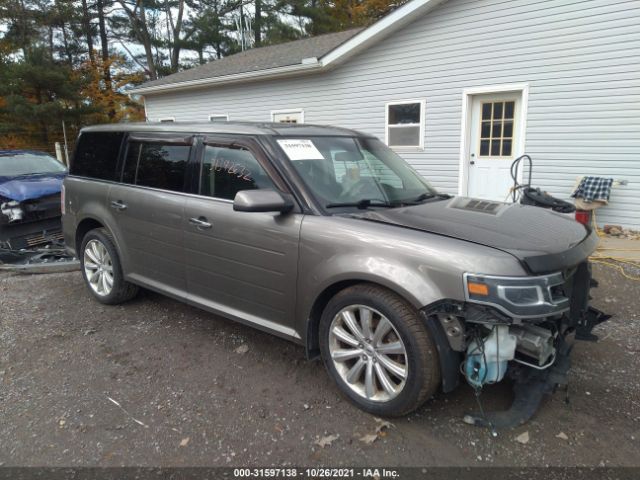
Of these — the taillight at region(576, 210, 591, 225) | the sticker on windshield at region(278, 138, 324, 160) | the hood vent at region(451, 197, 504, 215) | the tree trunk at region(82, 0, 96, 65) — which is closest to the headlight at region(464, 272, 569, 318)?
the hood vent at region(451, 197, 504, 215)

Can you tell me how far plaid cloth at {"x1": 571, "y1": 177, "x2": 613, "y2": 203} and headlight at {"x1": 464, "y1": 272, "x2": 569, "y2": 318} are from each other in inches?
236

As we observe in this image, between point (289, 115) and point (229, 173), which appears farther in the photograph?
point (289, 115)

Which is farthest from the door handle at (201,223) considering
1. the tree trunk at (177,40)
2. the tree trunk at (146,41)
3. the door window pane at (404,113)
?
the tree trunk at (177,40)

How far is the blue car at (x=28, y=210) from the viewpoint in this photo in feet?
20.3

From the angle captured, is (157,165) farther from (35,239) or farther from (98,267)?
(35,239)

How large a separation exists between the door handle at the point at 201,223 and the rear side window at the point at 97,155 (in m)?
1.29

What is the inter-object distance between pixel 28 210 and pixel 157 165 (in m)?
3.64

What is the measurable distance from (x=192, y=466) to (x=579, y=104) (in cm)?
795

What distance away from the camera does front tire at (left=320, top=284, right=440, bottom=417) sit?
242cm

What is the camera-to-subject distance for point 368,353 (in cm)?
267

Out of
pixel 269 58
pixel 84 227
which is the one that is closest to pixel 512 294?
pixel 84 227

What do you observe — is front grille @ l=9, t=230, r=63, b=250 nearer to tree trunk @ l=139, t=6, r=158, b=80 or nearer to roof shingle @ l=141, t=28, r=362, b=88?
roof shingle @ l=141, t=28, r=362, b=88

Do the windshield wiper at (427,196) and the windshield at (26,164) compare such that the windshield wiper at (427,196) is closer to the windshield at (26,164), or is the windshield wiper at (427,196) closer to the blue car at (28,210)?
the blue car at (28,210)

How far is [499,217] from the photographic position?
116 inches
